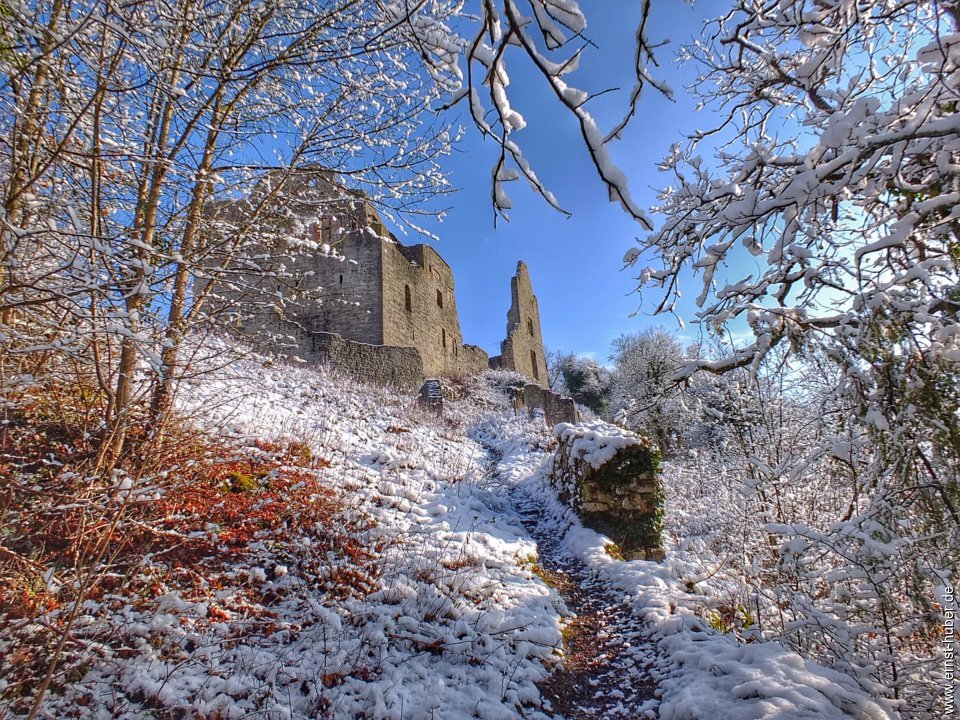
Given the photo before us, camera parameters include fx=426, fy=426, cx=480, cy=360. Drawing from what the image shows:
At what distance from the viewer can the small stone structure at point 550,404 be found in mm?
17853

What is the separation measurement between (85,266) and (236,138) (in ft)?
8.58

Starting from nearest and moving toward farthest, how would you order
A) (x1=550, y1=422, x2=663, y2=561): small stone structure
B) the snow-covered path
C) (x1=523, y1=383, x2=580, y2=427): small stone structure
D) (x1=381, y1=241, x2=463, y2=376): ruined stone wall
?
the snow-covered path < (x1=550, y1=422, x2=663, y2=561): small stone structure < (x1=381, y1=241, x2=463, y2=376): ruined stone wall < (x1=523, y1=383, x2=580, y2=427): small stone structure

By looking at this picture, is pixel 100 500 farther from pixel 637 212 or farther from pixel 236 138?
pixel 637 212

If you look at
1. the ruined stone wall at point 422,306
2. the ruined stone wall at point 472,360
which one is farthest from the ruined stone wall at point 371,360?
the ruined stone wall at point 472,360

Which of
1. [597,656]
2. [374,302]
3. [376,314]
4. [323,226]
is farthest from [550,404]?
[597,656]

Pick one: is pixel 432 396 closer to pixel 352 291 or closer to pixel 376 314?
pixel 376 314

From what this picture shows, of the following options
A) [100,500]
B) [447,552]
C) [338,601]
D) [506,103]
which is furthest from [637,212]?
[447,552]

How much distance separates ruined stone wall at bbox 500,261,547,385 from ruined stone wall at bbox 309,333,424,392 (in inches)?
408

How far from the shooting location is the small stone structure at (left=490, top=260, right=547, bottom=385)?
25.0 metres

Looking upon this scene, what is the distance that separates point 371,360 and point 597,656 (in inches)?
427

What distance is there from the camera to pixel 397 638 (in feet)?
10.0

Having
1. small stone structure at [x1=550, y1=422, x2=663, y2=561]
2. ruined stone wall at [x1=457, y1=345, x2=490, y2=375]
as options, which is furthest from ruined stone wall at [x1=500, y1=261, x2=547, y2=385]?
small stone structure at [x1=550, y1=422, x2=663, y2=561]

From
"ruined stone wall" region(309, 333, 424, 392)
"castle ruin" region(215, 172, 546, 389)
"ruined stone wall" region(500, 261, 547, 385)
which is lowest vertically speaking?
"ruined stone wall" region(309, 333, 424, 392)

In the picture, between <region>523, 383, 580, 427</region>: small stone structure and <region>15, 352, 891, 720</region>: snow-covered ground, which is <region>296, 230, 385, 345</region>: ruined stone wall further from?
<region>15, 352, 891, 720</region>: snow-covered ground
